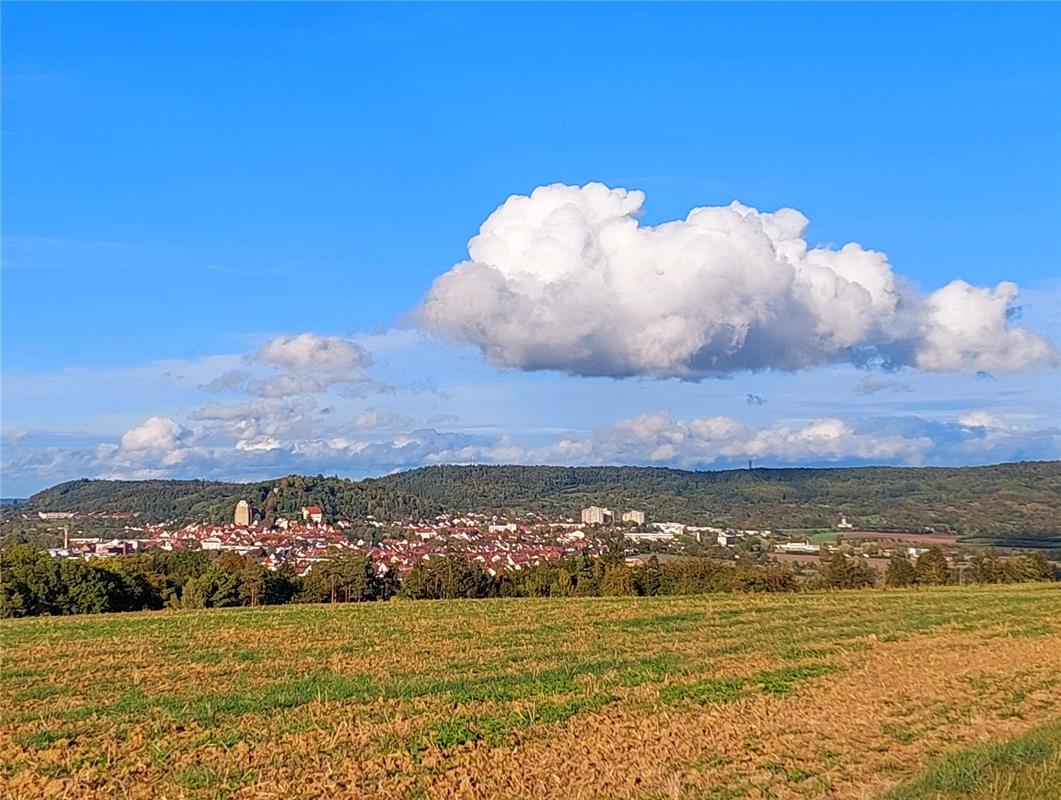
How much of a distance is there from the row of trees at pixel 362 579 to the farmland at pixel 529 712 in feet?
64.8

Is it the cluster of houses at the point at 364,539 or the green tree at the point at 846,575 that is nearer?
the green tree at the point at 846,575

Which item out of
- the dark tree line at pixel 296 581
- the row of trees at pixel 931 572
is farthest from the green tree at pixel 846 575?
the dark tree line at pixel 296 581

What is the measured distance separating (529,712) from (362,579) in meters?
49.4

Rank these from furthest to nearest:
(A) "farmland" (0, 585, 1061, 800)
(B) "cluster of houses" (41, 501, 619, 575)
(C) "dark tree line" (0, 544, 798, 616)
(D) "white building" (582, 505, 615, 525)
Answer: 1. (D) "white building" (582, 505, 615, 525)
2. (B) "cluster of houses" (41, 501, 619, 575)
3. (C) "dark tree line" (0, 544, 798, 616)
4. (A) "farmland" (0, 585, 1061, 800)

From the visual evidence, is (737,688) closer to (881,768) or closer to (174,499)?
(881,768)

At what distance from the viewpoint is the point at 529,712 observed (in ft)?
55.2

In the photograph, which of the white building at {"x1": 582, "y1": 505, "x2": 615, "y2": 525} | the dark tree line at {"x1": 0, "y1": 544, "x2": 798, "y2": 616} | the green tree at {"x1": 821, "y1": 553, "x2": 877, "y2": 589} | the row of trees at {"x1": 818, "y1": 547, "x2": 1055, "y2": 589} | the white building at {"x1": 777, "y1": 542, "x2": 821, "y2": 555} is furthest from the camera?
the white building at {"x1": 582, "y1": 505, "x2": 615, "y2": 525}

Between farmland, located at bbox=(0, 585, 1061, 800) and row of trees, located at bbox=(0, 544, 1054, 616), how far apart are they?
19.8 meters

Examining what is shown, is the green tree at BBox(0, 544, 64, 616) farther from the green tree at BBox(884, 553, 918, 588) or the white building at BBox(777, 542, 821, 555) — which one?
the white building at BBox(777, 542, 821, 555)

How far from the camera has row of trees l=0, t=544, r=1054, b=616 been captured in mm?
51219


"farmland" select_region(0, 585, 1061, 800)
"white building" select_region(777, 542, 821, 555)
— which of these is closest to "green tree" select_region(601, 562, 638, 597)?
"farmland" select_region(0, 585, 1061, 800)

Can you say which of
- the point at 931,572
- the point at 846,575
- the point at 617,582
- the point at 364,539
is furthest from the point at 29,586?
the point at 364,539

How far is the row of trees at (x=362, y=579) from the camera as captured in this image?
51219mm

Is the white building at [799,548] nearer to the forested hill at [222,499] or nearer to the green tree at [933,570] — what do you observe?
the green tree at [933,570]
